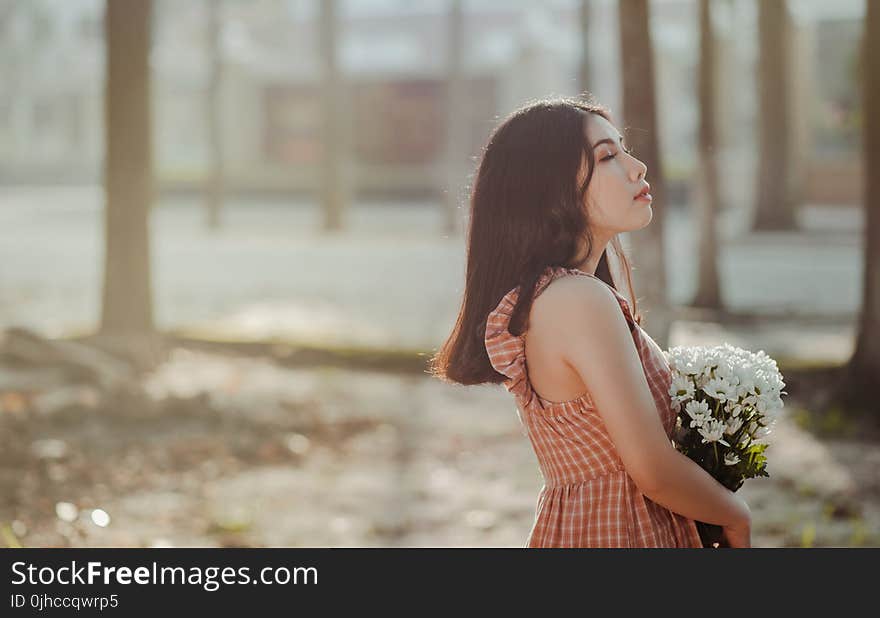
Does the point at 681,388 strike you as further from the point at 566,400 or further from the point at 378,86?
the point at 378,86

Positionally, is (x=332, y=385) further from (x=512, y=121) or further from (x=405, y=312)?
(x=512, y=121)

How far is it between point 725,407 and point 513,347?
42 cm

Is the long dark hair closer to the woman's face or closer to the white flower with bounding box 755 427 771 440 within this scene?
the woman's face

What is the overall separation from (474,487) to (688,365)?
4875 millimetres

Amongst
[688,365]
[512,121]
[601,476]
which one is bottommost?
[601,476]

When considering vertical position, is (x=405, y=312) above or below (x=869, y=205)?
below

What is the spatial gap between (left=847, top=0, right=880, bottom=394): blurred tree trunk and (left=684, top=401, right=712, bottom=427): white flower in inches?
246

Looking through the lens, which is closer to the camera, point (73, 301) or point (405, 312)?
Answer: point (405, 312)

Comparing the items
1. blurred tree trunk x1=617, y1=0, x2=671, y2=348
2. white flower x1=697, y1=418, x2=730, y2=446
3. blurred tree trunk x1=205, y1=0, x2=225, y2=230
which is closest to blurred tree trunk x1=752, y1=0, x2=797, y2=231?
blurred tree trunk x1=205, y1=0, x2=225, y2=230

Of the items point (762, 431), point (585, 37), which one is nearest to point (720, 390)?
point (762, 431)

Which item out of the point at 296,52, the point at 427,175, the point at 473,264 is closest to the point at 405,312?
the point at 473,264

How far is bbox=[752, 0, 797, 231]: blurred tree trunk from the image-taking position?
23.5 meters

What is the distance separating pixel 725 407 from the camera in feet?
7.90

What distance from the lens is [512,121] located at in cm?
237
